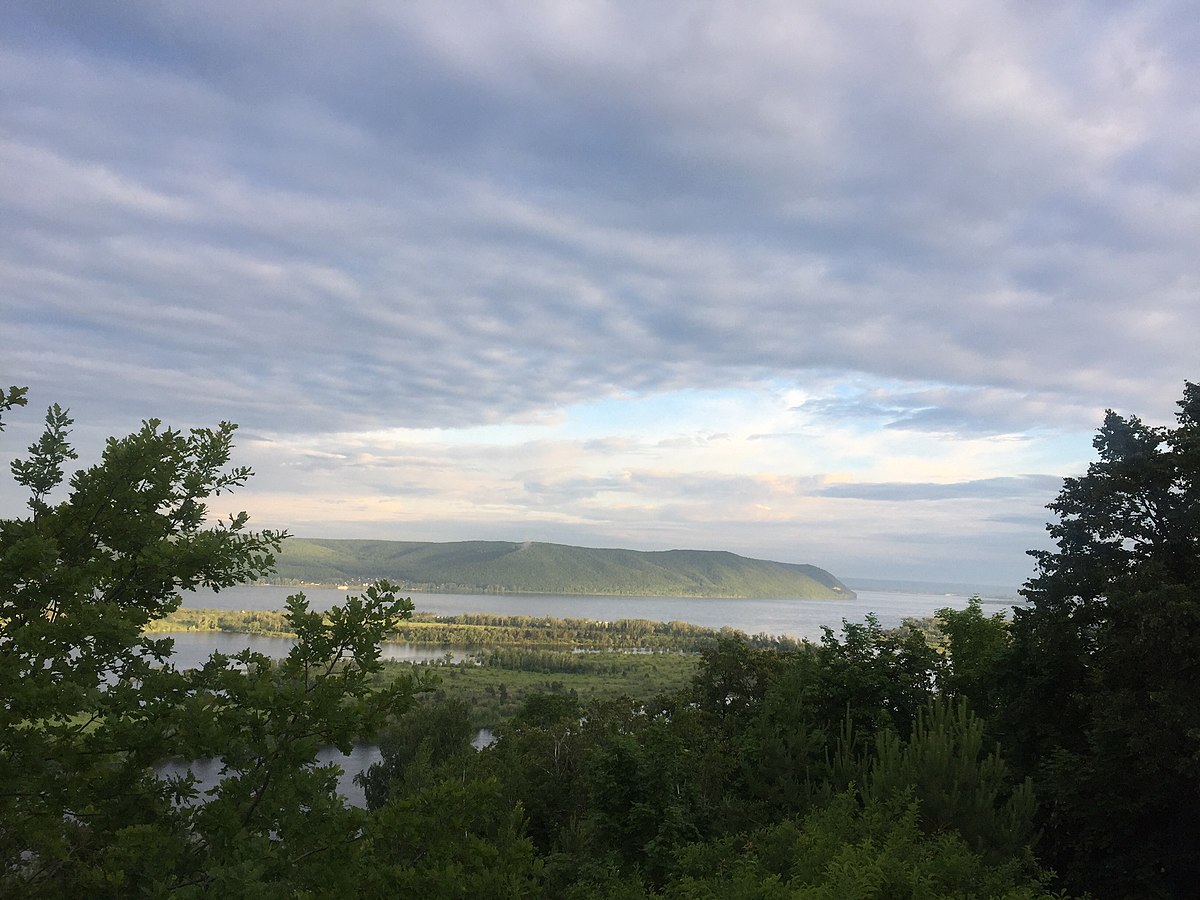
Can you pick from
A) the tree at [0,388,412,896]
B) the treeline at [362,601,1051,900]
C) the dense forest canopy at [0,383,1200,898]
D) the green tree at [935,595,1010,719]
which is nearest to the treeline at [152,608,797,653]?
the green tree at [935,595,1010,719]

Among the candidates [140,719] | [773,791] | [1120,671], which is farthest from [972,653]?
[140,719]

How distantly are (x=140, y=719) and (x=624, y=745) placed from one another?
12.7 m

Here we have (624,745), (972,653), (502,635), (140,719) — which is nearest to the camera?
(140,719)

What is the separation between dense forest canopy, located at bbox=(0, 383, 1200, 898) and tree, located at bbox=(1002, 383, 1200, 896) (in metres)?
0.08

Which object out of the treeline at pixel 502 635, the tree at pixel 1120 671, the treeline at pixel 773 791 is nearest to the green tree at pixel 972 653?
the treeline at pixel 773 791

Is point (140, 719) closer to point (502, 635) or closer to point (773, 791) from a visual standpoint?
point (773, 791)

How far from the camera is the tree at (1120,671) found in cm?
1592

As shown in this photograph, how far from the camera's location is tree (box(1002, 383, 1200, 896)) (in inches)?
627

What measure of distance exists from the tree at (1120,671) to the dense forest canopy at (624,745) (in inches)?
3.1

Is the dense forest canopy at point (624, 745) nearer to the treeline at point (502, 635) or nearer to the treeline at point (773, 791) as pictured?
the treeline at point (773, 791)

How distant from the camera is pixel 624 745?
1716 centimetres

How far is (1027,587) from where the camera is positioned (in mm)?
21484

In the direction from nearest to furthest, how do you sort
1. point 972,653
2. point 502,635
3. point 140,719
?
1. point 140,719
2. point 972,653
3. point 502,635

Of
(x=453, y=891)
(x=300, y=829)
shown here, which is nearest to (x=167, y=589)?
(x=300, y=829)
